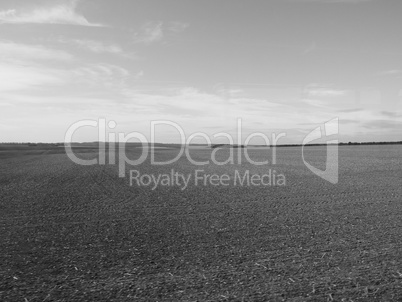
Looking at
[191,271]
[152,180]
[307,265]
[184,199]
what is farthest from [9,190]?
[307,265]

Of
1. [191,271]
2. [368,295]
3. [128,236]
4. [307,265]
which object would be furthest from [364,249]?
[128,236]

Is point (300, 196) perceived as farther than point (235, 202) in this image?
Yes

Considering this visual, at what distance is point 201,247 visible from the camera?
26.4 feet

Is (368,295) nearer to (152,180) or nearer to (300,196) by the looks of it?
(300,196)

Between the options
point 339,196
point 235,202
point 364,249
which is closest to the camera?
point 364,249

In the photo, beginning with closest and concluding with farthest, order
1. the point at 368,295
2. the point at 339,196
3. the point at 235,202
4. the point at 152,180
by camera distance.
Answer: the point at 368,295
the point at 235,202
the point at 339,196
the point at 152,180

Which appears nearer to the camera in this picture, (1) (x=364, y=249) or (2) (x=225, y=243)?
(1) (x=364, y=249)

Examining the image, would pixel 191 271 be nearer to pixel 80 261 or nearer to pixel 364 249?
pixel 80 261

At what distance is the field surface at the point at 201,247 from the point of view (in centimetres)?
587

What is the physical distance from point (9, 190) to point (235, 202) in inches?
411

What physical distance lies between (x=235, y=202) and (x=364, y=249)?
6.24m

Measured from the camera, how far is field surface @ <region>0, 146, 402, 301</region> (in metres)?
5.87

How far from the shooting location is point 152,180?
2059 cm

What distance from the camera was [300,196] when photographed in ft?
49.2
